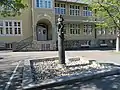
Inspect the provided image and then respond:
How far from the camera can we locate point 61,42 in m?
13.4

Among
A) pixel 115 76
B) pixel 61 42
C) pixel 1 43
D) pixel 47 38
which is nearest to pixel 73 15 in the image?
pixel 47 38

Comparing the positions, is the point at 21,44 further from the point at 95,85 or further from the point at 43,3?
the point at 95,85

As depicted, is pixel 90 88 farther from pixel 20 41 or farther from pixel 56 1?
pixel 56 1

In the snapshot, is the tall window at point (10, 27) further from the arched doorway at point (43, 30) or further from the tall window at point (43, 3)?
the tall window at point (43, 3)

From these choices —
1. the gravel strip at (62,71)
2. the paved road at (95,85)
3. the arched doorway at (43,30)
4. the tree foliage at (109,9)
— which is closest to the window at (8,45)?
the arched doorway at (43,30)

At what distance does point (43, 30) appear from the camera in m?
34.9

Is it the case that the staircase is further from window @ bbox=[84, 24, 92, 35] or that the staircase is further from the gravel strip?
the gravel strip

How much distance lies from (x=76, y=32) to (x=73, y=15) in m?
3.27

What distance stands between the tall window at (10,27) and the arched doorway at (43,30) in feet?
13.3

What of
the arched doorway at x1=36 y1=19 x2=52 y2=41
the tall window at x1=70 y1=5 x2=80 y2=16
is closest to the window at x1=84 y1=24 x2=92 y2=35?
the tall window at x1=70 y1=5 x2=80 y2=16

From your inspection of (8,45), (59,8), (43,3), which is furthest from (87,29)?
(8,45)

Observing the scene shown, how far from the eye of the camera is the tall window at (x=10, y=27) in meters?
30.1

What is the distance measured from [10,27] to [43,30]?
→ 6538mm

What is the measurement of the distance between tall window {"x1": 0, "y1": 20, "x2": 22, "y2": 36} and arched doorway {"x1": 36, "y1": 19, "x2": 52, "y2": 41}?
4050mm
